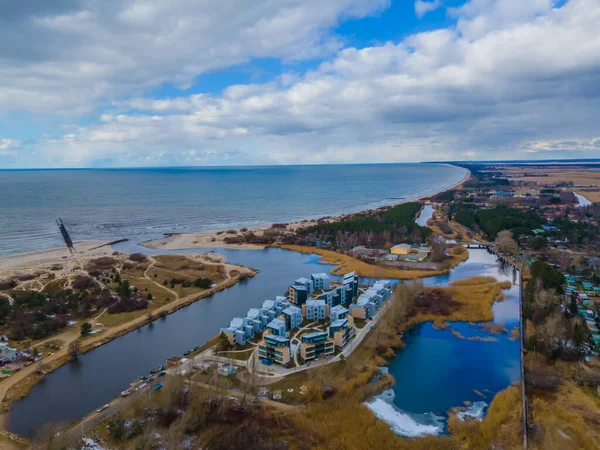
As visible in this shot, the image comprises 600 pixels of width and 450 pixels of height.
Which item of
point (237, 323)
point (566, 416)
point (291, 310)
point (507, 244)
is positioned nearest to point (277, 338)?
point (237, 323)

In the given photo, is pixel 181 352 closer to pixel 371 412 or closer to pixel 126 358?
pixel 126 358

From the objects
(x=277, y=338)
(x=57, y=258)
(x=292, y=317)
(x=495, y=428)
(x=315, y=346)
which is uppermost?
(x=57, y=258)

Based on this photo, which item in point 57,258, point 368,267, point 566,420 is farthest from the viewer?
point 57,258

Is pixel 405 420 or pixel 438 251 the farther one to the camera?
pixel 438 251

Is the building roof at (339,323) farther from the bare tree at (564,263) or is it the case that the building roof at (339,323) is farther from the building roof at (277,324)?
the bare tree at (564,263)

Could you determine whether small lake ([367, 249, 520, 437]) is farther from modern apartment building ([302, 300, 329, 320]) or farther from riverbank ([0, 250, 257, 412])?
riverbank ([0, 250, 257, 412])

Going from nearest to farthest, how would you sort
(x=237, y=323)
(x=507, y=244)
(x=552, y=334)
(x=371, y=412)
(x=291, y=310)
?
(x=371, y=412), (x=552, y=334), (x=237, y=323), (x=291, y=310), (x=507, y=244)

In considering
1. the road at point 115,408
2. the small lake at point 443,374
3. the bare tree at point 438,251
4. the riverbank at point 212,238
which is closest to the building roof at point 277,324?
the road at point 115,408
